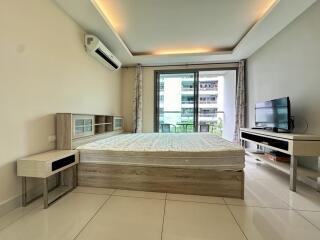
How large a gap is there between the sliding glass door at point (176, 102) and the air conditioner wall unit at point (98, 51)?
5.60ft

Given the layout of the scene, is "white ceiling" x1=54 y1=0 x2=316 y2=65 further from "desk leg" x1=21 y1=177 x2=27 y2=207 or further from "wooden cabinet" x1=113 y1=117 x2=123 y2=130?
"desk leg" x1=21 y1=177 x2=27 y2=207

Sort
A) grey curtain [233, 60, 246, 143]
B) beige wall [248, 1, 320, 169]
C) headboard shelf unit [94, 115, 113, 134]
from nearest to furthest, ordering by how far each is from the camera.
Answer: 1. beige wall [248, 1, 320, 169]
2. headboard shelf unit [94, 115, 113, 134]
3. grey curtain [233, 60, 246, 143]

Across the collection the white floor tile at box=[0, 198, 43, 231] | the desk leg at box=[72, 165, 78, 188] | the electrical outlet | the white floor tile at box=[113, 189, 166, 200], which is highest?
the electrical outlet

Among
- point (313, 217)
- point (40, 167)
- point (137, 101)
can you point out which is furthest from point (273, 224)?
point (137, 101)

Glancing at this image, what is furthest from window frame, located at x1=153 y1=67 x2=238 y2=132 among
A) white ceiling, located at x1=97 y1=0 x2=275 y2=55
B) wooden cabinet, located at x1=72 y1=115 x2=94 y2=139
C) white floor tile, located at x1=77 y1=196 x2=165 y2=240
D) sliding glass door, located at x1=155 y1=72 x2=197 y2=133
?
white floor tile, located at x1=77 y1=196 x2=165 y2=240

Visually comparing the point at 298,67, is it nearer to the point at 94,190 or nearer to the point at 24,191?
the point at 94,190

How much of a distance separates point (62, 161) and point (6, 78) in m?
1.02

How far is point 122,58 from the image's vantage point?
447 centimetres

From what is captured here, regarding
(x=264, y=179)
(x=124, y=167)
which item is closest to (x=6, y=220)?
(x=124, y=167)

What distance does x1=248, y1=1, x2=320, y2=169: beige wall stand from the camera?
2428 millimetres

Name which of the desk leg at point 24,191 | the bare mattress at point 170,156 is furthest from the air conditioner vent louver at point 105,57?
the desk leg at point 24,191

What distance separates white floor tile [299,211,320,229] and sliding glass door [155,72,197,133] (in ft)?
11.2

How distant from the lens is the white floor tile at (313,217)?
1.59 meters

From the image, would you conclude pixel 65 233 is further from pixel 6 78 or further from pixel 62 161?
pixel 6 78
